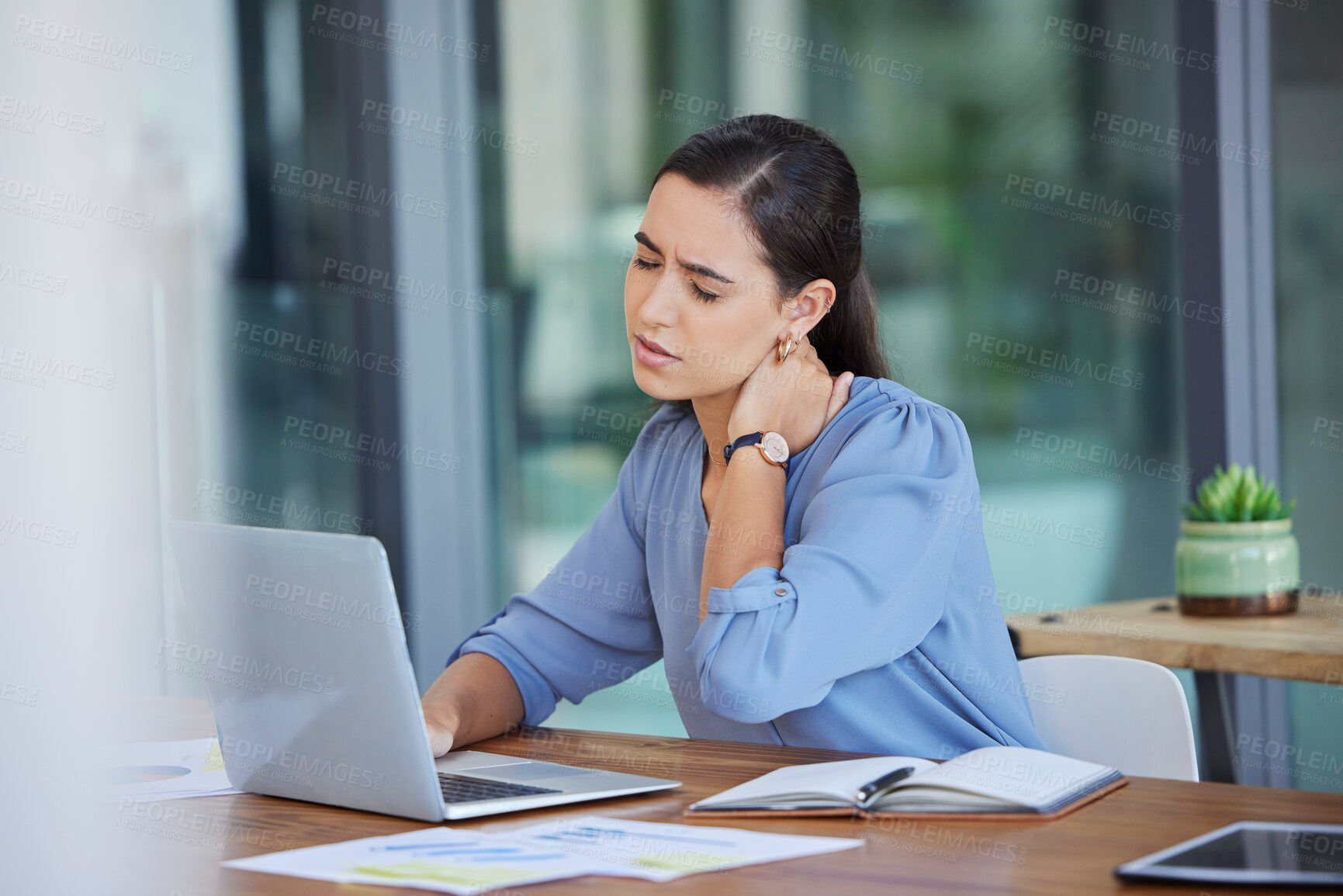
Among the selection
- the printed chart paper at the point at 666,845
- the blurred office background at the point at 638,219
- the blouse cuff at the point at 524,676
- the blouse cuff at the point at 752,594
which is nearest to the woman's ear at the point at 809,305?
the blouse cuff at the point at 752,594

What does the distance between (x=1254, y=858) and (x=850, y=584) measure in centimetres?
50

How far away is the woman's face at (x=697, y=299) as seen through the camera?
1.49 meters

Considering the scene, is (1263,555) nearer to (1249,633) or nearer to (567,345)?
(1249,633)

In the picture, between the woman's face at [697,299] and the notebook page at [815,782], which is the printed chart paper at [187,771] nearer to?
the notebook page at [815,782]

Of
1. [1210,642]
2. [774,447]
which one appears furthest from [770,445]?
[1210,642]

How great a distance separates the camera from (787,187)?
1.52 metres

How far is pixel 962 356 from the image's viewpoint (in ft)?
9.66

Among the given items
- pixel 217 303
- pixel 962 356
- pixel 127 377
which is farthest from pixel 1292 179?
pixel 127 377

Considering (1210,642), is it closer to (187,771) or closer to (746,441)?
(746,441)

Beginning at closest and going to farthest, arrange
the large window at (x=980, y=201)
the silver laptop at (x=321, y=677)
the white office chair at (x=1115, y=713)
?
the silver laptop at (x=321, y=677)
the white office chair at (x=1115, y=713)
the large window at (x=980, y=201)

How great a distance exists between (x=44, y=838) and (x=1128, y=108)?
2.91 meters

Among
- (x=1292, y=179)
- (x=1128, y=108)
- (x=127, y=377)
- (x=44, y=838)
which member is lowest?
(x=44, y=838)

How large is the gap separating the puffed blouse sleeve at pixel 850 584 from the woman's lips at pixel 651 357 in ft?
0.78

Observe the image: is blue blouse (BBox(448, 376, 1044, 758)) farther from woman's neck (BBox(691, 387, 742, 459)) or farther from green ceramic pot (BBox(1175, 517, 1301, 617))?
green ceramic pot (BBox(1175, 517, 1301, 617))
